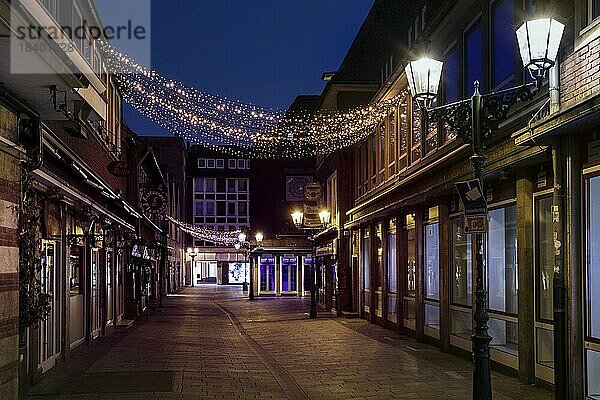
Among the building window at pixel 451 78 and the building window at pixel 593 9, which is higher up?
the building window at pixel 451 78

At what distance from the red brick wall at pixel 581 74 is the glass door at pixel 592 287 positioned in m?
1.10

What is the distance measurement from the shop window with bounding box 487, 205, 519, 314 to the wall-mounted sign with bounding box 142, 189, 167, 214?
19.7 metres

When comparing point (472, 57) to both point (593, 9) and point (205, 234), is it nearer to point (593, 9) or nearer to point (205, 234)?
point (593, 9)

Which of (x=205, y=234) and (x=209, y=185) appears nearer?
(x=205, y=234)

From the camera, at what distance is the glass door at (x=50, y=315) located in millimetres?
15555

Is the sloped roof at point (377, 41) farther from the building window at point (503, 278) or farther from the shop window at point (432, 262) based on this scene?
the building window at point (503, 278)

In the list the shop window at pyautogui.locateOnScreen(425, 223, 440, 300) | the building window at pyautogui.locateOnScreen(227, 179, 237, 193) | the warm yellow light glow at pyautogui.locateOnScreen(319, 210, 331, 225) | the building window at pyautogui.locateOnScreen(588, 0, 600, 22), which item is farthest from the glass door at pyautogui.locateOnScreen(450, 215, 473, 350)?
the building window at pyautogui.locateOnScreen(227, 179, 237, 193)

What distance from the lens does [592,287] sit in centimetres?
1095

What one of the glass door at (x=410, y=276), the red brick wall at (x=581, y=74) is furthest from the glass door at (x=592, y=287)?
the glass door at (x=410, y=276)

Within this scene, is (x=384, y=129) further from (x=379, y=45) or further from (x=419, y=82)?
(x=419, y=82)

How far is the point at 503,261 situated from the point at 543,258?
2385mm

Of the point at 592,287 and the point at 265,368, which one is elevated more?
the point at 592,287

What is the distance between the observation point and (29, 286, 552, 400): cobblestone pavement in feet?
43.3

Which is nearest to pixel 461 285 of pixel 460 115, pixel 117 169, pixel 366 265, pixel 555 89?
pixel 555 89
